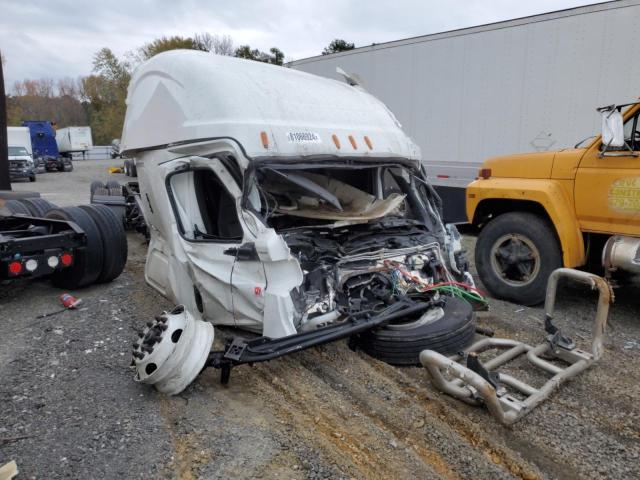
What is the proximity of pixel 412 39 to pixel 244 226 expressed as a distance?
729 cm

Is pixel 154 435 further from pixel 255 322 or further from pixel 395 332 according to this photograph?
pixel 395 332

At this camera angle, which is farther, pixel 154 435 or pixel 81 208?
pixel 81 208

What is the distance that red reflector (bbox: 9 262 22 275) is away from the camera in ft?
15.8

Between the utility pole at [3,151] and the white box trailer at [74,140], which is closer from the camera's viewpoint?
the utility pole at [3,151]

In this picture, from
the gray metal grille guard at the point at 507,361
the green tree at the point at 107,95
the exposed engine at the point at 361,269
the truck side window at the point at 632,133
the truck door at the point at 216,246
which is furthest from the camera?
the green tree at the point at 107,95

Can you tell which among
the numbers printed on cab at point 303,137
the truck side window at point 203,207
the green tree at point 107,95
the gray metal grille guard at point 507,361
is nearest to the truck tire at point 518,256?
the gray metal grille guard at point 507,361

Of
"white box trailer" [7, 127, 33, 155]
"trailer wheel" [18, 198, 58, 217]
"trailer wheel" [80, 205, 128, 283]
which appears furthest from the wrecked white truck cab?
"white box trailer" [7, 127, 33, 155]

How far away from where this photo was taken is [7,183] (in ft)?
33.4

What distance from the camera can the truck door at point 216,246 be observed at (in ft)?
13.0

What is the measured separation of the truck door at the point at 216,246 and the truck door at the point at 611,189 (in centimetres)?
351

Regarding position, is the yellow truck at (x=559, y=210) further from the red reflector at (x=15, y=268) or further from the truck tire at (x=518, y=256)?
the red reflector at (x=15, y=268)

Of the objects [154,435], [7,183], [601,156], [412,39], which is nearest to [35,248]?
[154,435]

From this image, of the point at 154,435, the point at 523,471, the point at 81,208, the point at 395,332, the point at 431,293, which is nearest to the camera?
the point at 523,471

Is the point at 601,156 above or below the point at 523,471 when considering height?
above
